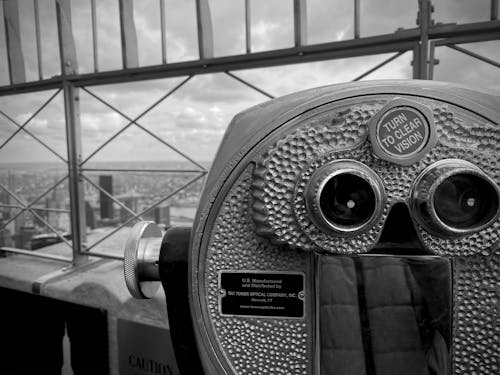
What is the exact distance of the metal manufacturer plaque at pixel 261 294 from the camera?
55 centimetres

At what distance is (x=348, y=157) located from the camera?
0.50m

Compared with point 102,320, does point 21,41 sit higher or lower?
higher

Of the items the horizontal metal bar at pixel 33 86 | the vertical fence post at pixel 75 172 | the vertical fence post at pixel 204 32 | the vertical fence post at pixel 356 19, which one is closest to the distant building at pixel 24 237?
the vertical fence post at pixel 75 172

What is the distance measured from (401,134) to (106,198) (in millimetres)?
2937

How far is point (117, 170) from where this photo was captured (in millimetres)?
2768

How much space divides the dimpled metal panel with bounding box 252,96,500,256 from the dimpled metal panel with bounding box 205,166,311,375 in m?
0.04

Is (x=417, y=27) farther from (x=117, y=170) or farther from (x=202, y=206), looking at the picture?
(x=117, y=170)

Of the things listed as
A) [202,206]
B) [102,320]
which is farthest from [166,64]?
[202,206]

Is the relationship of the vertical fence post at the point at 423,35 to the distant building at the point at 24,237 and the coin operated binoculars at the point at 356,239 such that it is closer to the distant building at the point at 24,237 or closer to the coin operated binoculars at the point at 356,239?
the coin operated binoculars at the point at 356,239

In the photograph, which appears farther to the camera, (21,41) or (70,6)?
(21,41)

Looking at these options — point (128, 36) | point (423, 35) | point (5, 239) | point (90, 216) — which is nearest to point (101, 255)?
point (90, 216)

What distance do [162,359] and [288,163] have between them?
1782 millimetres

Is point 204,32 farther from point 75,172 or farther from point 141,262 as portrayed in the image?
point 141,262

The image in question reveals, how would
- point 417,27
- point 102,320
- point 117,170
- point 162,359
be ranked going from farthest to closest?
point 117,170 → point 102,320 → point 162,359 → point 417,27
